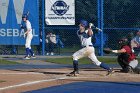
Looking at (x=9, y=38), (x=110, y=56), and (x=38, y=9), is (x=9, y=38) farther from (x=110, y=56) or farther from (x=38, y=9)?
(x=110, y=56)

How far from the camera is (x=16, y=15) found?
25828mm

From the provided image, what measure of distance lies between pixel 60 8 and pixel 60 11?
0.16m

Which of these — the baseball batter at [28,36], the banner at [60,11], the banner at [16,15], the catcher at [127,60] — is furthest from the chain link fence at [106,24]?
the catcher at [127,60]

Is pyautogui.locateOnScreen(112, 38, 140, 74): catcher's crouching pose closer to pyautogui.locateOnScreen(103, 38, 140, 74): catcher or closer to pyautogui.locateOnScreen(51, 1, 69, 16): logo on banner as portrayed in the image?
pyautogui.locateOnScreen(103, 38, 140, 74): catcher

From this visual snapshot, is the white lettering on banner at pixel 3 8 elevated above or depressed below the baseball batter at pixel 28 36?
above

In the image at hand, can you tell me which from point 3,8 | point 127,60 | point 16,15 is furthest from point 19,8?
point 127,60

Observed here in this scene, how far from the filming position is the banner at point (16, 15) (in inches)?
1013

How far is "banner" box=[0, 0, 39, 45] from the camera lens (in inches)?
1013

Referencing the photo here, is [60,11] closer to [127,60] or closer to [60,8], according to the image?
[60,8]

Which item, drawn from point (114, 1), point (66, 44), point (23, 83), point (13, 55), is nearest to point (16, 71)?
point (23, 83)

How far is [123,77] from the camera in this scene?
1545 cm

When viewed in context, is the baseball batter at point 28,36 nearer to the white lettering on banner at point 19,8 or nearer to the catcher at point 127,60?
the white lettering on banner at point 19,8

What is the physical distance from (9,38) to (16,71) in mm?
8640

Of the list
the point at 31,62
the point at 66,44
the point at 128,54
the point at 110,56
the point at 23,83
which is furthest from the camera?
the point at 66,44
